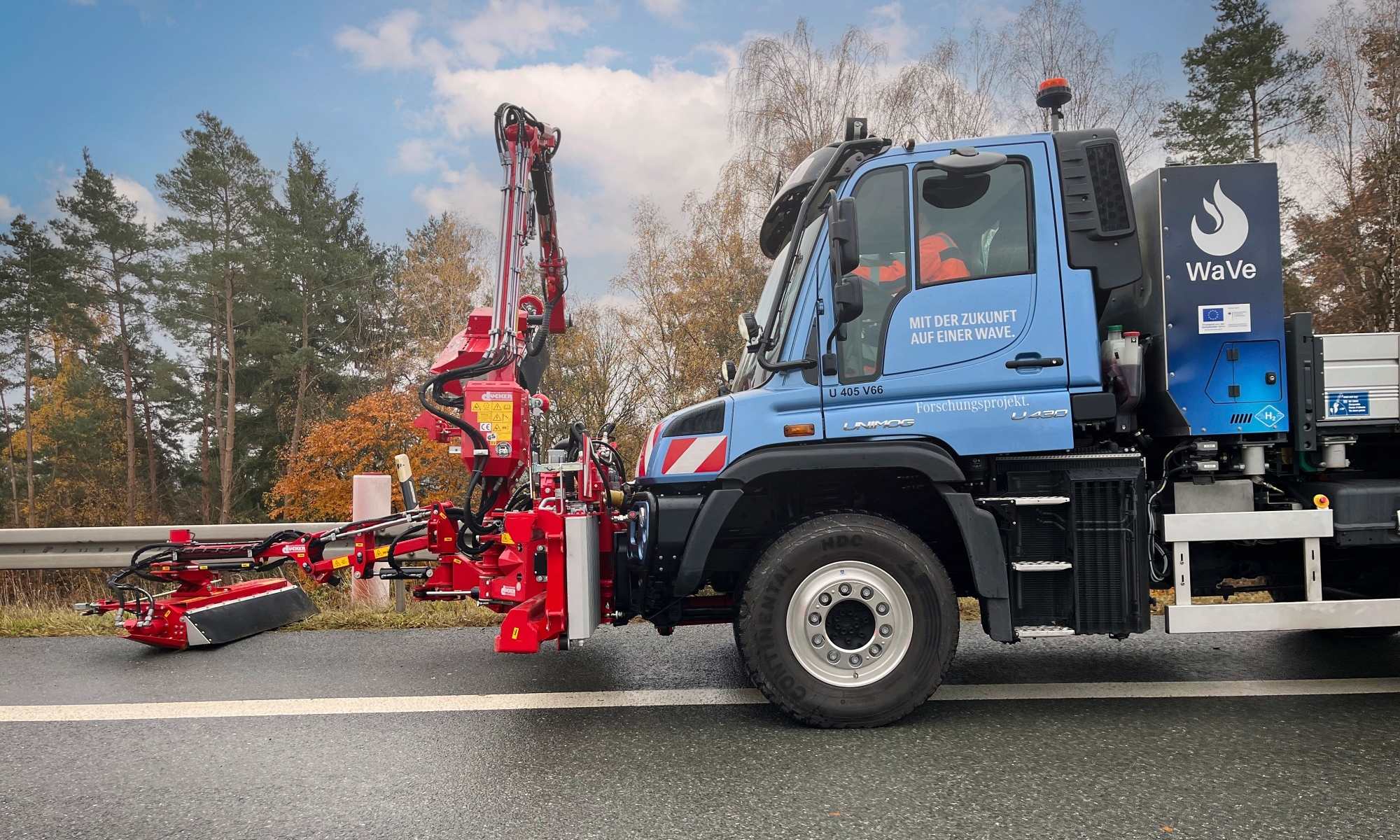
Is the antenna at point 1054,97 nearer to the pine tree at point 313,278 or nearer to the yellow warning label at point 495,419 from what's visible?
the yellow warning label at point 495,419

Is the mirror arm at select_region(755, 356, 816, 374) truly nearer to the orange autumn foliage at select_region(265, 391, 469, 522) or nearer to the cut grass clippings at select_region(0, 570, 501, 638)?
the cut grass clippings at select_region(0, 570, 501, 638)

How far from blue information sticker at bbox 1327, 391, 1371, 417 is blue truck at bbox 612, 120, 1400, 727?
0.5 inches

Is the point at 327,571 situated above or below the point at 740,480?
below

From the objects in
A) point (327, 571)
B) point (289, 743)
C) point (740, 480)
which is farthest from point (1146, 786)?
point (327, 571)

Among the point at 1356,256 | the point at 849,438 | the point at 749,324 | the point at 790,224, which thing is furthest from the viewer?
the point at 1356,256

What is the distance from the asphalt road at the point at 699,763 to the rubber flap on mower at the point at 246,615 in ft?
1.90

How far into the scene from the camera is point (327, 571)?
518cm

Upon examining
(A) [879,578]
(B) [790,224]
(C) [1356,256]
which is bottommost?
(A) [879,578]

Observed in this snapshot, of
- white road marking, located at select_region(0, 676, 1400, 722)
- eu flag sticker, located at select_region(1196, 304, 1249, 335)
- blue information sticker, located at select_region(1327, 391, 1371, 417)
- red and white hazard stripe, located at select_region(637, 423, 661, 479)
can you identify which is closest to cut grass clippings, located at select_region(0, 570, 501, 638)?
white road marking, located at select_region(0, 676, 1400, 722)

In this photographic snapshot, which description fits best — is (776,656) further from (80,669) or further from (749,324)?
(80,669)

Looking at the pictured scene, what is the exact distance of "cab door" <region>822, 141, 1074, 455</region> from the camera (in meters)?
3.70

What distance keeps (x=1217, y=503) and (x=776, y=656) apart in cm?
221

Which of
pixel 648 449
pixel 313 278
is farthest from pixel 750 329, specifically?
pixel 313 278

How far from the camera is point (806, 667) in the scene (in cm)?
361
